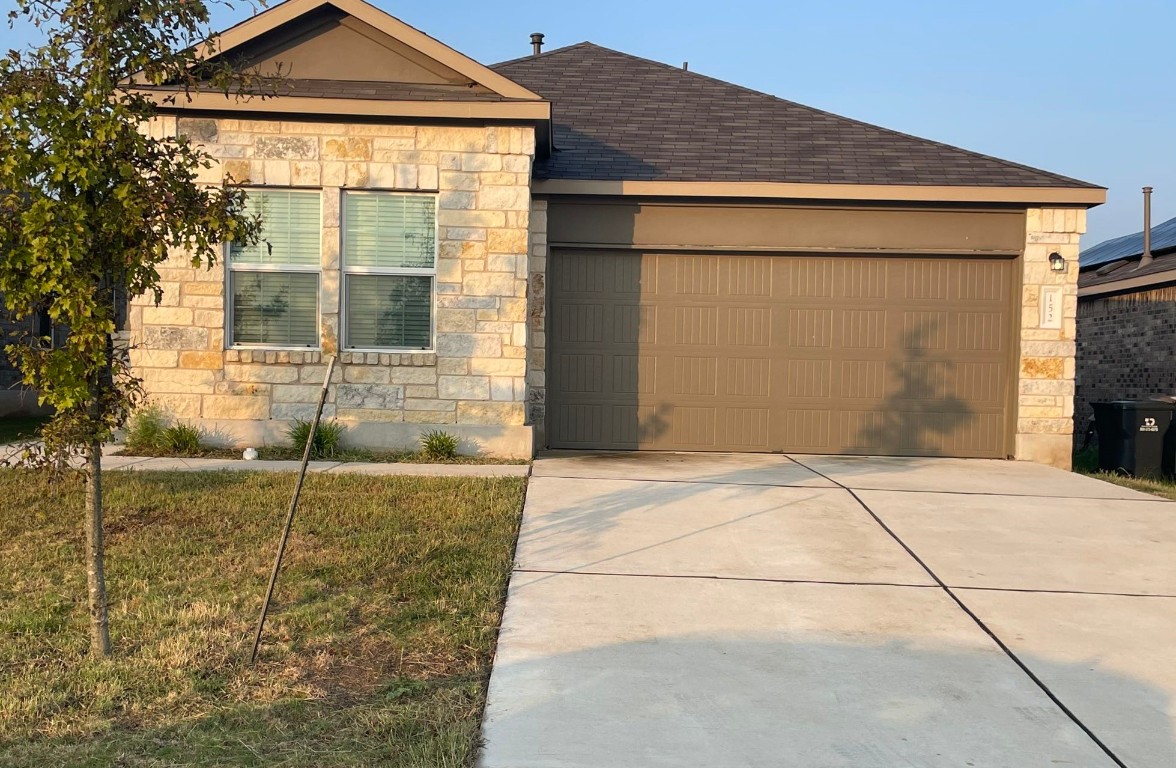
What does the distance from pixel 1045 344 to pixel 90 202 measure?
396 inches

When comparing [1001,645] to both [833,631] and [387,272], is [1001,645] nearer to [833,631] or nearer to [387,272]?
[833,631]

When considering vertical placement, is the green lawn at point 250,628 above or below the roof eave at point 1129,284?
below

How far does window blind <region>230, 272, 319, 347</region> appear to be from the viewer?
10023mm

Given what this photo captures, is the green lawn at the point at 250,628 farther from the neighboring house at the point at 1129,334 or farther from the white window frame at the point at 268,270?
the neighboring house at the point at 1129,334

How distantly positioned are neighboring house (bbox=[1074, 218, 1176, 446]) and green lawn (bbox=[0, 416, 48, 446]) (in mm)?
14496

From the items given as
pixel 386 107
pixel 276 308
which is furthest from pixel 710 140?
pixel 276 308

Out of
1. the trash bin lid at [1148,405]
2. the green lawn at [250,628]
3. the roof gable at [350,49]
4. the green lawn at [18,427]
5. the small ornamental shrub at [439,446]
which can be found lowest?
the green lawn at [250,628]

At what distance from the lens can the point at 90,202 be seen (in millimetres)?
4312

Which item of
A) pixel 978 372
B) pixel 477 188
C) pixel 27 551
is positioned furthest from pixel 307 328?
pixel 978 372

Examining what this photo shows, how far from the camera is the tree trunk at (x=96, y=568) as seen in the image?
4.49m

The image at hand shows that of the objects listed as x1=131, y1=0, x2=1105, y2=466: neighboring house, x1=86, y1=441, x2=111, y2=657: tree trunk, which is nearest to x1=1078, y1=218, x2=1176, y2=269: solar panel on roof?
x1=131, y1=0, x2=1105, y2=466: neighboring house

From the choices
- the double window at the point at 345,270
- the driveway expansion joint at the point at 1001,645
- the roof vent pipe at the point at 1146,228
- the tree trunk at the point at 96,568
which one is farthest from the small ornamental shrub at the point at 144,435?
the roof vent pipe at the point at 1146,228

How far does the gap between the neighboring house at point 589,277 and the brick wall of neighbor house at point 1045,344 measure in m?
0.03

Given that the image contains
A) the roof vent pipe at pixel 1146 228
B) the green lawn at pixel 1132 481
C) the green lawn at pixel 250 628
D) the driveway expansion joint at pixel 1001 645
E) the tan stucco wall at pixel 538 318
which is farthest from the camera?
the roof vent pipe at pixel 1146 228
